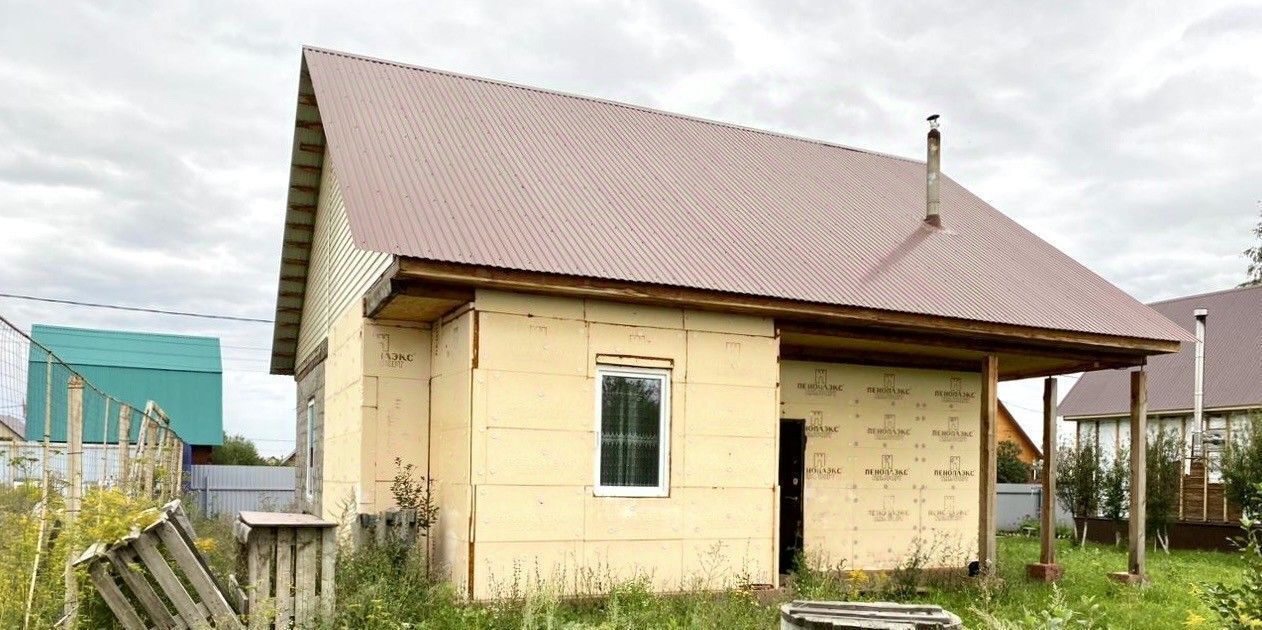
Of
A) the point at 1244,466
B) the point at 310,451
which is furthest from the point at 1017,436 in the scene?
the point at 310,451

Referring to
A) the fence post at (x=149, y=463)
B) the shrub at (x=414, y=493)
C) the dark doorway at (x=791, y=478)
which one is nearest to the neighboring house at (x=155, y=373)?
the fence post at (x=149, y=463)

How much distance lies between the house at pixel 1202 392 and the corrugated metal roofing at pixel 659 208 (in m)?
10.6

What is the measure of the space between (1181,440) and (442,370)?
2001 cm

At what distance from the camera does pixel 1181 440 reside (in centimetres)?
2484

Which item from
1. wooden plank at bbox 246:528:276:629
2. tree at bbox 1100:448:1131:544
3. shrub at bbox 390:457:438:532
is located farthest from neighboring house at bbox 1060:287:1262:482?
wooden plank at bbox 246:528:276:629

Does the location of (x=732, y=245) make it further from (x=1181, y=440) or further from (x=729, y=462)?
(x=1181, y=440)

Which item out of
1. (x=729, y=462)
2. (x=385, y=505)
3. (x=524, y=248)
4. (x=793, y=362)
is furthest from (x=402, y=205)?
(x=793, y=362)

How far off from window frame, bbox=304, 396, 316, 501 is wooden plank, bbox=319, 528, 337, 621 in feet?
25.4

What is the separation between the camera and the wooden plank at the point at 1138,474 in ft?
47.3

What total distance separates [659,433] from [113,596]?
16.9 feet

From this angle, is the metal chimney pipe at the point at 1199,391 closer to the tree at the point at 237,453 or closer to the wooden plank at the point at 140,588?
the wooden plank at the point at 140,588

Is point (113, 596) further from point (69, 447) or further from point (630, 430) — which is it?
point (630, 430)

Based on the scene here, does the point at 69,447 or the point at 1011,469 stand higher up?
the point at 69,447

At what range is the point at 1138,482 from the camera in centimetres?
1462
